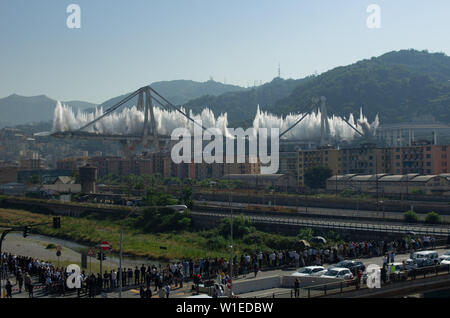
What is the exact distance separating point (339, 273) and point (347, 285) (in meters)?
2.78

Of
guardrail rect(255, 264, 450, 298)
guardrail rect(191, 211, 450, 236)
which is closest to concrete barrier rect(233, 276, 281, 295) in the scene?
guardrail rect(255, 264, 450, 298)

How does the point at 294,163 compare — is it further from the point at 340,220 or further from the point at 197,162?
the point at 340,220

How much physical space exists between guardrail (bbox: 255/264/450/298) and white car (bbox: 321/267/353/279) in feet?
6.59

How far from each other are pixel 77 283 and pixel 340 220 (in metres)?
23.9

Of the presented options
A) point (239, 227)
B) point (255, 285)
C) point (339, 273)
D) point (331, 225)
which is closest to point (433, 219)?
point (331, 225)

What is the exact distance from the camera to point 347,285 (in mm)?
14352

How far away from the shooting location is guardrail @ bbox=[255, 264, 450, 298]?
45.6ft

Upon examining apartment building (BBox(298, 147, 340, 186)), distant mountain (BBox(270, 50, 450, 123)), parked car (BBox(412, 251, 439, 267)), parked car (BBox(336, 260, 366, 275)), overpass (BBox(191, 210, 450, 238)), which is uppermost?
distant mountain (BBox(270, 50, 450, 123))

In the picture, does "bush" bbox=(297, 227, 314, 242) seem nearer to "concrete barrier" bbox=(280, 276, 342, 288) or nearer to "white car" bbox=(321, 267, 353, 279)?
"white car" bbox=(321, 267, 353, 279)

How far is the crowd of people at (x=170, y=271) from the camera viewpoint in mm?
17844

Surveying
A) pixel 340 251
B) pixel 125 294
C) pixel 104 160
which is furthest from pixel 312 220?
pixel 104 160

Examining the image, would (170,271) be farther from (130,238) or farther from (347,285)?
(130,238)

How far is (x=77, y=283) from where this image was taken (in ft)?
58.7

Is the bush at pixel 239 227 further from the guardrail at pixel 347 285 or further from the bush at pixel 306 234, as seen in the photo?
the guardrail at pixel 347 285
